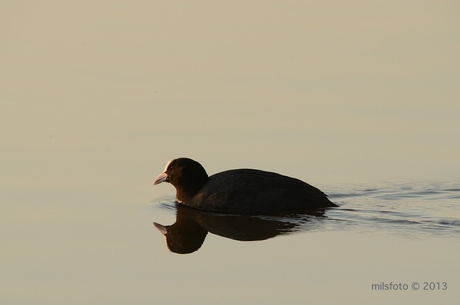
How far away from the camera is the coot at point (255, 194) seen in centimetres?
1608

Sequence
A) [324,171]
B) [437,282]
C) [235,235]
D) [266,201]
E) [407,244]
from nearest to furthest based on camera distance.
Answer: [437,282], [407,244], [235,235], [266,201], [324,171]

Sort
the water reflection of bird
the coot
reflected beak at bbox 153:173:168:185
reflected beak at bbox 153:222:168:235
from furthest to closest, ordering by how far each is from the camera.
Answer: reflected beak at bbox 153:173:168:185, the coot, reflected beak at bbox 153:222:168:235, the water reflection of bird

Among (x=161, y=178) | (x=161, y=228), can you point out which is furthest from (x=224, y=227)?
(x=161, y=178)

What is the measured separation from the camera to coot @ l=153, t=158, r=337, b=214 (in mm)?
16078

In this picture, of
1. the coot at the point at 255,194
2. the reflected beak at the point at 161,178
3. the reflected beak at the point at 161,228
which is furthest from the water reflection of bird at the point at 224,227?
the reflected beak at the point at 161,178

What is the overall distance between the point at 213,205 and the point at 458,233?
3.78 metres

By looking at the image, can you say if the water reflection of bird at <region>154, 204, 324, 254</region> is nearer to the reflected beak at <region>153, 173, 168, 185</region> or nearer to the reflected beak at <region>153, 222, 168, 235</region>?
the reflected beak at <region>153, 222, 168, 235</region>

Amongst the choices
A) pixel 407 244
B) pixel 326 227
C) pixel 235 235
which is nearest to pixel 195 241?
pixel 235 235

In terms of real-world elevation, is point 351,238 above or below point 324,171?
below

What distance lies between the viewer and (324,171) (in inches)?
699

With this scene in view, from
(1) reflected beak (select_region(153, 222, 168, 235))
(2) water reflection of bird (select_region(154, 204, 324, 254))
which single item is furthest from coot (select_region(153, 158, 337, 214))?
(1) reflected beak (select_region(153, 222, 168, 235))

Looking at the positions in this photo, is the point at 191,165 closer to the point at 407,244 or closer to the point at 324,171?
the point at 324,171

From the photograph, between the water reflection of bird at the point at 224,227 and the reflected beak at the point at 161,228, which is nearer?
the water reflection of bird at the point at 224,227

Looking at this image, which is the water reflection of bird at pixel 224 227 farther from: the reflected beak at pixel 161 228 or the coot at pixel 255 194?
the coot at pixel 255 194
